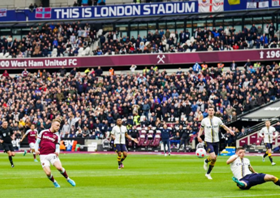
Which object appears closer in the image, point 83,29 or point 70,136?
point 70,136

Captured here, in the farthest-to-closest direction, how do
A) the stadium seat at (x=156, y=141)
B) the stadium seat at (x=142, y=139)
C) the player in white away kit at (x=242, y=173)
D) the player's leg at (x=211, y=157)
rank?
the stadium seat at (x=142, y=139) → the stadium seat at (x=156, y=141) → the player's leg at (x=211, y=157) → the player in white away kit at (x=242, y=173)

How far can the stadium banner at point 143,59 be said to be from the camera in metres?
54.9

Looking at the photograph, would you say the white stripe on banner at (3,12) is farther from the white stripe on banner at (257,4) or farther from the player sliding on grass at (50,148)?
the player sliding on grass at (50,148)

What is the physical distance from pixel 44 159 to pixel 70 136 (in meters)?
31.1

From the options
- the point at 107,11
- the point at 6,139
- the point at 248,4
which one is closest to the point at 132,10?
the point at 107,11

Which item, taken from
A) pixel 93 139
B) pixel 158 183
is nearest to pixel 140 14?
pixel 93 139

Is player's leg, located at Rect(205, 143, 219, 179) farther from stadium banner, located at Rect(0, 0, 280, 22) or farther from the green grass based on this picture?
stadium banner, located at Rect(0, 0, 280, 22)

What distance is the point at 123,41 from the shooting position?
61344mm

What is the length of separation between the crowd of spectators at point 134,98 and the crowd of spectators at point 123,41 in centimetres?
469

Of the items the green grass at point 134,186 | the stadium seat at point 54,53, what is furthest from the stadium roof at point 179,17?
the green grass at point 134,186

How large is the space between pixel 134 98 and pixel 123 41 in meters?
13.7

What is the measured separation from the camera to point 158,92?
4909 centimetres

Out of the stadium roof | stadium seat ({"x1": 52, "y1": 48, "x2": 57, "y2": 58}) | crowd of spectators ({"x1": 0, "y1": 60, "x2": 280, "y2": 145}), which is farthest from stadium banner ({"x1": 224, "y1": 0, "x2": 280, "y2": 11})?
stadium seat ({"x1": 52, "y1": 48, "x2": 57, "y2": 58})

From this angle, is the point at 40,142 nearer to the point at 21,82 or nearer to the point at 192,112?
the point at 192,112
